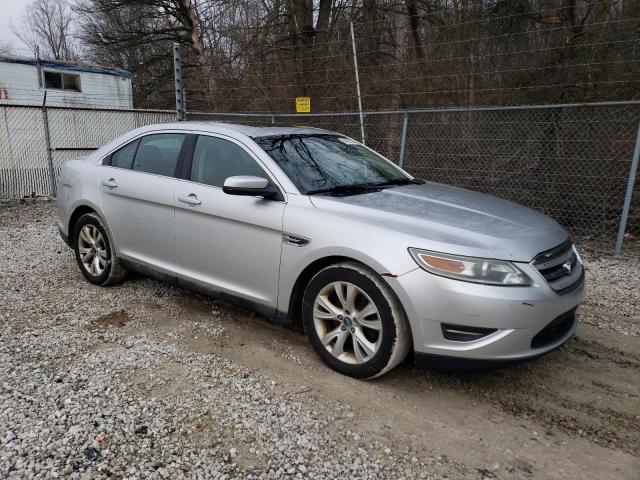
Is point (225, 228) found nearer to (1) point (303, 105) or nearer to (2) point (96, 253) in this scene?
(2) point (96, 253)

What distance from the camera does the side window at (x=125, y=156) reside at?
4406 millimetres

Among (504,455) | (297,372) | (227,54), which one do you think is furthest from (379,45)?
(504,455)

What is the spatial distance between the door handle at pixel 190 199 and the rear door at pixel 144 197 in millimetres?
142

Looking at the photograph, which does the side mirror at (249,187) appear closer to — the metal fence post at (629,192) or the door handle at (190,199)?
the door handle at (190,199)

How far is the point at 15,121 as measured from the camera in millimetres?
10227

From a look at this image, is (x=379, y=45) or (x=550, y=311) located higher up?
(x=379, y=45)

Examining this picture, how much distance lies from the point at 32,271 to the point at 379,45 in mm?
7222

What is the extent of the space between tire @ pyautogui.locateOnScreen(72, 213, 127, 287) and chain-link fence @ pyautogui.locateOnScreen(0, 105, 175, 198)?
568 cm

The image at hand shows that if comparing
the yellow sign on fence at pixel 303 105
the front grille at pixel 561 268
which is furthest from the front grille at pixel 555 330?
the yellow sign on fence at pixel 303 105

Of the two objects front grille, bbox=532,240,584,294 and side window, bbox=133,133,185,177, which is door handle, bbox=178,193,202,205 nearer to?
side window, bbox=133,133,185,177

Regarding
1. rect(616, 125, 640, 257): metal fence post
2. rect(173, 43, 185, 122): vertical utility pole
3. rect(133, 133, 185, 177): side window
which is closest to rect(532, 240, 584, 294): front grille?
rect(133, 133, 185, 177): side window

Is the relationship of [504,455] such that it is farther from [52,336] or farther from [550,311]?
[52,336]

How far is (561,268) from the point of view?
299 centimetres

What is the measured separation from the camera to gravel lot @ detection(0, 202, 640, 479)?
92.2 inches
